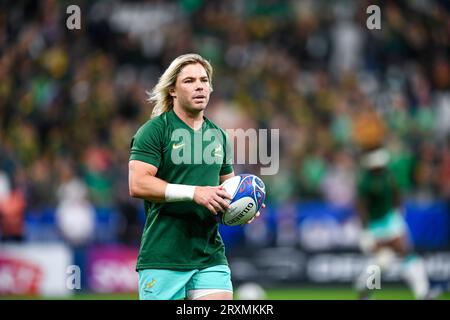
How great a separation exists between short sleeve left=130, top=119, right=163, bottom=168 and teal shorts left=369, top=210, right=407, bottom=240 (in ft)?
22.1

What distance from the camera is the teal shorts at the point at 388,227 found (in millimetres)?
11766

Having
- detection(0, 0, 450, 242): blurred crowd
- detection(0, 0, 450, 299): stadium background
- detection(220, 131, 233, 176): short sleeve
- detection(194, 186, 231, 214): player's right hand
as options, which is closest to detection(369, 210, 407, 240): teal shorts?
detection(0, 0, 450, 299): stadium background

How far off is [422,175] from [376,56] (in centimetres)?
359

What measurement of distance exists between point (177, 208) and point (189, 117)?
2.01ft

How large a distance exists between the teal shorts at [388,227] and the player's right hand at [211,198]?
6670 millimetres

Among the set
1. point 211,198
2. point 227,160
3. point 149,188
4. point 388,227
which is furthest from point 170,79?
point 388,227

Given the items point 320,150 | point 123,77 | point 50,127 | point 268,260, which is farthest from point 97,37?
point 268,260

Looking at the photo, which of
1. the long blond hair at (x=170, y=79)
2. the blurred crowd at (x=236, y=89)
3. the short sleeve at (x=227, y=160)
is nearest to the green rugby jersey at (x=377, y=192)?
the blurred crowd at (x=236, y=89)

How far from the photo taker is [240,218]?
582cm

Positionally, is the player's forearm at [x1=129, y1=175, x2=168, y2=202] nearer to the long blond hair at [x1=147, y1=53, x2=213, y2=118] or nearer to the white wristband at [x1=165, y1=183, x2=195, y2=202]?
the white wristband at [x1=165, y1=183, x2=195, y2=202]

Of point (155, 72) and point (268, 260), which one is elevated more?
point (155, 72)

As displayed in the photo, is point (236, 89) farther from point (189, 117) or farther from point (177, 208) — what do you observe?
point (177, 208)
